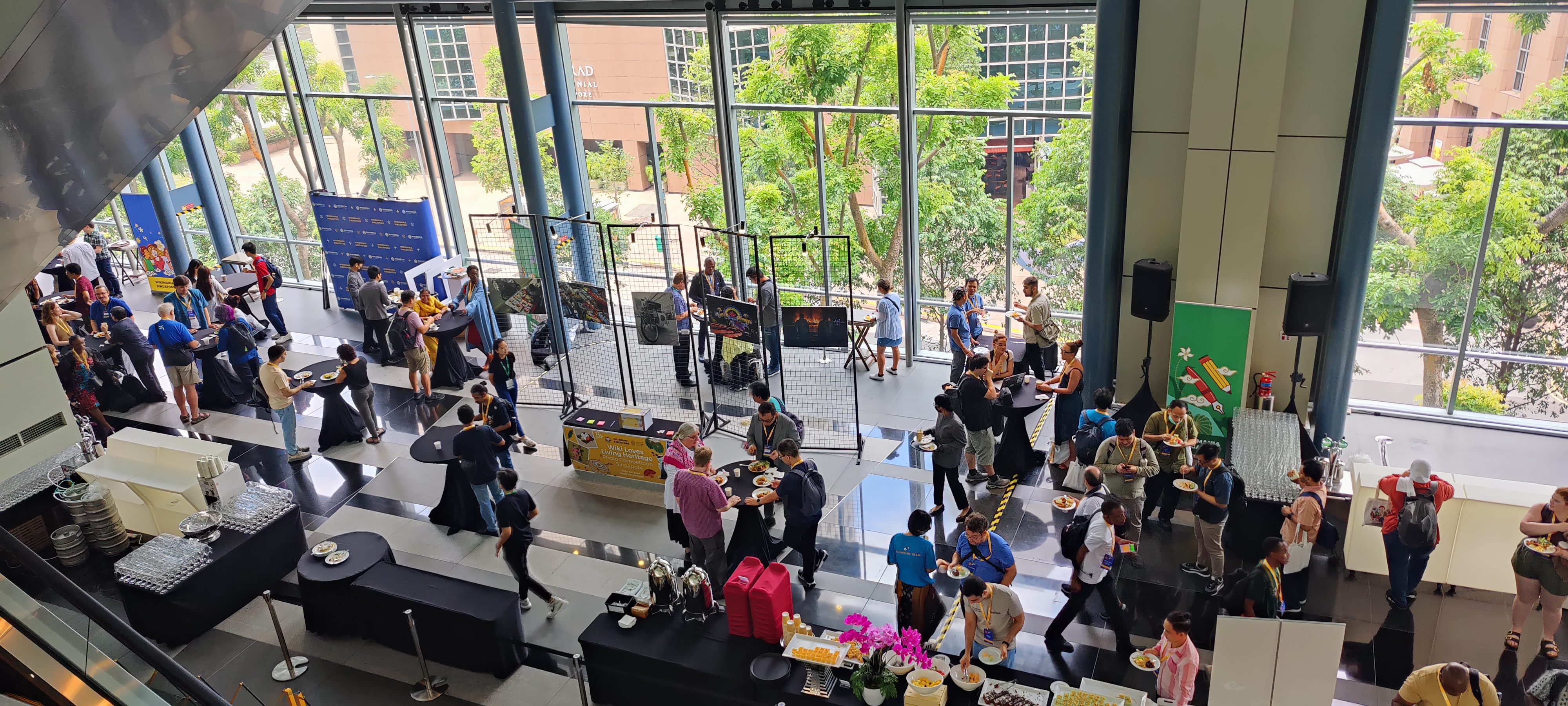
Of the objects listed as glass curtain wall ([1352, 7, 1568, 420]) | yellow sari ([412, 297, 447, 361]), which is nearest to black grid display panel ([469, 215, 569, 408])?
yellow sari ([412, 297, 447, 361])

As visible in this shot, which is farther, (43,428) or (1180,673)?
(43,428)

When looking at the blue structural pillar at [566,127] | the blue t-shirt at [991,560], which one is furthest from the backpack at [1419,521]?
the blue structural pillar at [566,127]

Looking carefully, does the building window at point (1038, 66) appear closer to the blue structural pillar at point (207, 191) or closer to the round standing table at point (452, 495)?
the round standing table at point (452, 495)

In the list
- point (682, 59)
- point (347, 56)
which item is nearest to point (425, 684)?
point (682, 59)

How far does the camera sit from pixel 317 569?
A: 758cm

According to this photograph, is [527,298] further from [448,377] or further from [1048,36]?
[1048,36]

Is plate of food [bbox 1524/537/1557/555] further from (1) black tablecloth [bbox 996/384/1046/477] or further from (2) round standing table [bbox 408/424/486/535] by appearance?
(2) round standing table [bbox 408/424/486/535]

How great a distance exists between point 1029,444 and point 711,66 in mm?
5737

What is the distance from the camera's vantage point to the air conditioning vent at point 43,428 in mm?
6898

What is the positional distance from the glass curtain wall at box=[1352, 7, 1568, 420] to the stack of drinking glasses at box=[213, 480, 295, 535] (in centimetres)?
1004

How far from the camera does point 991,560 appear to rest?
6496mm

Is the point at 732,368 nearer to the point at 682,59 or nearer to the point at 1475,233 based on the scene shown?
the point at 682,59

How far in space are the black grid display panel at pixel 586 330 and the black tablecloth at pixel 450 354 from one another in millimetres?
1266

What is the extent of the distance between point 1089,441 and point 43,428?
7.94 metres
